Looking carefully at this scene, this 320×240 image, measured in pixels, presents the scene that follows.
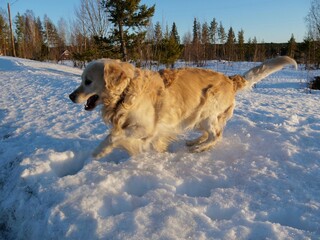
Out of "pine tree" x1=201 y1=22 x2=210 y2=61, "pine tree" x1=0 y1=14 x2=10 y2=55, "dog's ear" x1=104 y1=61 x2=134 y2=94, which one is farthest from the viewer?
"pine tree" x1=201 y1=22 x2=210 y2=61

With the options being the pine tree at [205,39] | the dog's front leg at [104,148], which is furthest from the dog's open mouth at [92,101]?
the pine tree at [205,39]

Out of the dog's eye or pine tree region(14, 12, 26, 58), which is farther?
pine tree region(14, 12, 26, 58)

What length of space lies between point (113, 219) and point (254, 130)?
3009mm

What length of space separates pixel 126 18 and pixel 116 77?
56.2 feet

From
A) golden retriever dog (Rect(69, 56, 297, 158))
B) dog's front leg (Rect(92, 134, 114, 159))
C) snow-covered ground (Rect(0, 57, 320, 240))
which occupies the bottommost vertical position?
snow-covered ground (Rect(0, 57, 320, 240))

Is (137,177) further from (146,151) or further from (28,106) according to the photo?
(28,106)

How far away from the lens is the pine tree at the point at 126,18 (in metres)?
19.0

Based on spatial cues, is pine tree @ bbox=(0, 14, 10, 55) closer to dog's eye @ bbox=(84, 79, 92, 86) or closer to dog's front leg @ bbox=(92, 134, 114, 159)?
dog's eye @ bbox=(84, 79, 92, 86)

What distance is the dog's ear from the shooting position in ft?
11.7

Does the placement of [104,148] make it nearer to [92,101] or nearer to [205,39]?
[92,101]

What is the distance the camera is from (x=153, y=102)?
3.88 m

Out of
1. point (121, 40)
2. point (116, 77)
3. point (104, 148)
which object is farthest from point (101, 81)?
point (121, 40)

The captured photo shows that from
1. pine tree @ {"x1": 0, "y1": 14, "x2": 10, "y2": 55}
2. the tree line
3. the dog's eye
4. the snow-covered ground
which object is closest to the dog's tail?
the snow-covered ground

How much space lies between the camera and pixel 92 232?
254cm
